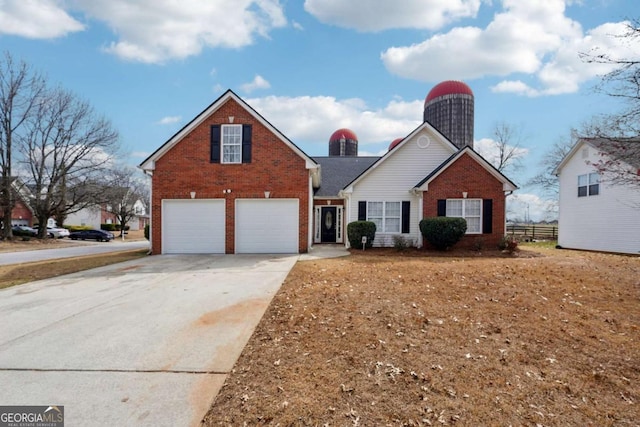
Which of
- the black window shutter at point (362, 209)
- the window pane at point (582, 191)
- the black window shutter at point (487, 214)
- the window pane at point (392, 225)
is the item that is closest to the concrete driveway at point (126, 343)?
the black window shutter at point (362, 209)

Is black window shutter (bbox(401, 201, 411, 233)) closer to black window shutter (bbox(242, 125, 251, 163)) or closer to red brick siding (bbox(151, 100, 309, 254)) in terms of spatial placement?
red brick siding (bbox(151, 100, 309, 254))

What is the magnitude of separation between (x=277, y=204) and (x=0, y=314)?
938 cm

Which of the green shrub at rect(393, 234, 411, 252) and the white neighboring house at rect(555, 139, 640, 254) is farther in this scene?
the white neighboring house at rect(555, 139, 640, 254)

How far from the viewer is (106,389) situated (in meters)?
3.39

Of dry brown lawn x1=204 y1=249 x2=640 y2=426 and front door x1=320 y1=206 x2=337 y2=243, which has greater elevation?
front door x1=320 y1=206 x2=337 y2=243

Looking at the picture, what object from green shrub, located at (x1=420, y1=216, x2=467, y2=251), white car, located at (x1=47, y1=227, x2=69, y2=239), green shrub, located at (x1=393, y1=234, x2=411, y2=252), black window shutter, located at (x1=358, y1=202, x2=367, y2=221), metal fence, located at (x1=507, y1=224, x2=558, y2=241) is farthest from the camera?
white car, located at (x1=47, y1=227, x2=69, y2=239)

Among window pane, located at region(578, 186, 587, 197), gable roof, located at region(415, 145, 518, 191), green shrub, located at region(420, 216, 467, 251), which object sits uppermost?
gable roof, located at region(415, 145, 518, 191)

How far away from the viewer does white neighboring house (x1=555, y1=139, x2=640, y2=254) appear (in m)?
14.7

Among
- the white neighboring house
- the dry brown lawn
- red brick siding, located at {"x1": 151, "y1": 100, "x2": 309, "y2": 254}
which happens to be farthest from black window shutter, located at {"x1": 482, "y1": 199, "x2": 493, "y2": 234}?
red brick siding, located at {"x1": 151, "y1": 100, "x2": 309, "y2": 254}

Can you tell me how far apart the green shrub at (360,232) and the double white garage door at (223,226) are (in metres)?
2.59

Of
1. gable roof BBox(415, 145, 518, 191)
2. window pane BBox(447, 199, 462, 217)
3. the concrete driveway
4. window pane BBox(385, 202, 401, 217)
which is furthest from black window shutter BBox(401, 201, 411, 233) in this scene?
the concrete driveway

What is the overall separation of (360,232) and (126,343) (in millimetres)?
11023

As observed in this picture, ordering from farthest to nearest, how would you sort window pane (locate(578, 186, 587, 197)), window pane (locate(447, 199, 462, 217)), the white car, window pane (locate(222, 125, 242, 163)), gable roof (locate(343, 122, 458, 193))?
the white car
window pane (locate(578, 186, 587, 197))
gable roof (locate(343, 122, 458, 193))
window pane (locate(447, 199, 462, 217))
window pane (locate(222, 125, 242, 163))

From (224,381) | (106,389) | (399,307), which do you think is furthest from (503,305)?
(106,389)
